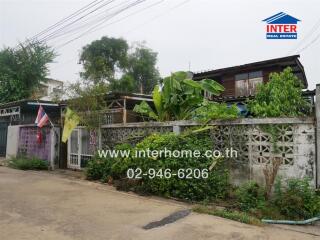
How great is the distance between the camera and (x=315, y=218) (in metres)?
5.64

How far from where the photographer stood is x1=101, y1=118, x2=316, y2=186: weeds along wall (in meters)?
6.46

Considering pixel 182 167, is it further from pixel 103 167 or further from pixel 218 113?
pixel 103 167

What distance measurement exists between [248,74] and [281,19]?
624cm

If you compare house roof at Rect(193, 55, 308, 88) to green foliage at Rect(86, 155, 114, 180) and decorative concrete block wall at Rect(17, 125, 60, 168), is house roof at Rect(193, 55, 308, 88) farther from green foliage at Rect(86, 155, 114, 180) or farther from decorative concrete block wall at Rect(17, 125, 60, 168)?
green foliage at Rect(86, 155, 114, 180)

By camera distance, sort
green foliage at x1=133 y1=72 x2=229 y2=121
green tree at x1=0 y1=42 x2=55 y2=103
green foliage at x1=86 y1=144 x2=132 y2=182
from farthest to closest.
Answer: green tree at x1=0 y1=42 x2=55 y2=103, green foliage at x1=133 y1=72 x2=229 y2=121, green foliage at x1=86 y1=144 x2=132 y2=182

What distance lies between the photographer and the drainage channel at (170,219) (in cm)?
539

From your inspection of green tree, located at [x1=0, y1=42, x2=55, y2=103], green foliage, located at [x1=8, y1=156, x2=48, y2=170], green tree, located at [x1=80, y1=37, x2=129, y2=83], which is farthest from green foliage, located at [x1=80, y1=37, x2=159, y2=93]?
green foliage, located at [x1=8, y1=156, x2=48, y2=170]

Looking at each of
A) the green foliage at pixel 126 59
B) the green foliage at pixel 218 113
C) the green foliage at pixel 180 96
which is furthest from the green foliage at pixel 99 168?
the green foliage at pixel 126 59

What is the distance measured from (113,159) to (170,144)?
2437mm

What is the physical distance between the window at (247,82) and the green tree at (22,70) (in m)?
13.1

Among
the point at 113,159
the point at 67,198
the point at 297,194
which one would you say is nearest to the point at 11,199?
the point at 67,198

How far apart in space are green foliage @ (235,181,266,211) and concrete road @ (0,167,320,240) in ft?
2.84

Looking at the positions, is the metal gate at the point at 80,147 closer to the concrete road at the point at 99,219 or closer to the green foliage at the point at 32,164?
the green foliage at the point at 32,164

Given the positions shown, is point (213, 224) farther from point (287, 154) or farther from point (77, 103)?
point (77, 103)
